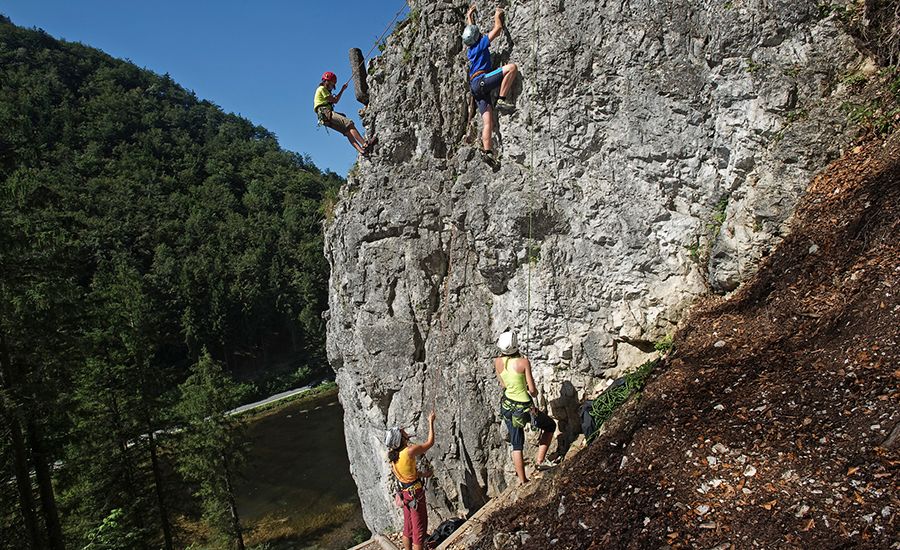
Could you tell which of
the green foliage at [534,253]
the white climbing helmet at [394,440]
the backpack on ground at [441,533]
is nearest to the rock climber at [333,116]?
the green foliage at [534,253]

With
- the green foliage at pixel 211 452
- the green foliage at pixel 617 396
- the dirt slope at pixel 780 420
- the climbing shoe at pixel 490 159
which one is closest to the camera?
the dirt slope at pixel 780 420

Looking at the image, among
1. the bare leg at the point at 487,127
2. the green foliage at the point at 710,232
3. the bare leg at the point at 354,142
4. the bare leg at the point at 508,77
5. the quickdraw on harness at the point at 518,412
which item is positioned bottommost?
the quickdraw on harness at the point at 518,412

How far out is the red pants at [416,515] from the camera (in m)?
6.52

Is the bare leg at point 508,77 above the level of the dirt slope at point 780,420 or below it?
above

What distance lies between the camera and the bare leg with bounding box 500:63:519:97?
8273mm

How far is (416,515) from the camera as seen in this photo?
6.64 meters

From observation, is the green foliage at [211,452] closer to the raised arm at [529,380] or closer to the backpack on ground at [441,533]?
the backpack on ground at [441,533]

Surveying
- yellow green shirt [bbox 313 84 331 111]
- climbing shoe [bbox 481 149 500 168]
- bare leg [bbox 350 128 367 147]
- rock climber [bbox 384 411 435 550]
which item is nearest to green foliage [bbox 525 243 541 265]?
climbing shoe [bbox 481 149 500 168]

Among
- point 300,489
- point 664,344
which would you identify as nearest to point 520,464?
point 664,344

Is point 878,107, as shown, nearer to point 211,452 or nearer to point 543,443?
point 543,443

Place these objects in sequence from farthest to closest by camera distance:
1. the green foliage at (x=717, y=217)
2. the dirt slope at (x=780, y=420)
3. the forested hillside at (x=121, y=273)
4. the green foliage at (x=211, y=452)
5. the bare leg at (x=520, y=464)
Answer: the green foliage at (x=211, y=452) < the forested hillside at (x=121, y=273) < the bare leg at (x=520, y=464) < the green foliage at (x=717, y=217) < the dirt slope at (x=780, y=420)

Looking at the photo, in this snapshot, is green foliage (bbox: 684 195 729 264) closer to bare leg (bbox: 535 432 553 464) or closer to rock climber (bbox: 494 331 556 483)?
rock climber (bbox: 494 331 556 483)

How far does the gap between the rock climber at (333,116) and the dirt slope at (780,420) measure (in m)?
7.60

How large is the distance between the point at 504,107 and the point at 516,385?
16.3 feet
